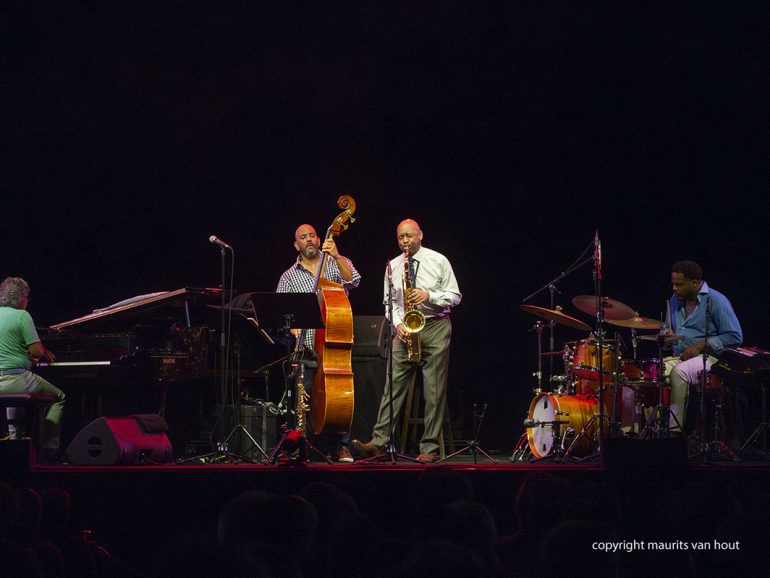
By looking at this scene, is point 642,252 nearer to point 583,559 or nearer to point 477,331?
point 477,331

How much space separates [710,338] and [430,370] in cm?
263

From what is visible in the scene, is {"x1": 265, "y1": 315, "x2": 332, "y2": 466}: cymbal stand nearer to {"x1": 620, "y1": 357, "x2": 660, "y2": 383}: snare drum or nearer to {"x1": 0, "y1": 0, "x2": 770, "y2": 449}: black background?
{"x1": 0, "y1": 0, "x2": 770, "y2": 449}: black background

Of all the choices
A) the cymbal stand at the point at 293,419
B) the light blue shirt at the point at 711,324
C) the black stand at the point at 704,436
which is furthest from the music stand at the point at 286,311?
the light blue shirt at the point at 711,324

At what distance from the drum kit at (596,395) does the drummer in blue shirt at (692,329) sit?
154mm

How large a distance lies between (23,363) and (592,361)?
16.9ft

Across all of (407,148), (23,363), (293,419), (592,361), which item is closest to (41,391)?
(23,363)

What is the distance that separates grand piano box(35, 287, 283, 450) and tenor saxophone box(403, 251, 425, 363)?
1.44 metres

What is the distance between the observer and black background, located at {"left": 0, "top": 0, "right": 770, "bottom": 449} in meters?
9.22

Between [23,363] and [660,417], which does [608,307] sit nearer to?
[660,417]

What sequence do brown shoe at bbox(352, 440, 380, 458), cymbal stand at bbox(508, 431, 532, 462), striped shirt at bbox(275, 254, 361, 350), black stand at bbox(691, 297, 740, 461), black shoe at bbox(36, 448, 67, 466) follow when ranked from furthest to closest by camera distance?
cymbal stand at bbox(508, 431, 532, 462), striped shirt at bbox(275, 254, 361, 350), brown shoe at bbox(352, 440, 380, 458), black stand at bbox(691, 297, 740, 461), black shoe at bbox(36, 448, 67, 466)

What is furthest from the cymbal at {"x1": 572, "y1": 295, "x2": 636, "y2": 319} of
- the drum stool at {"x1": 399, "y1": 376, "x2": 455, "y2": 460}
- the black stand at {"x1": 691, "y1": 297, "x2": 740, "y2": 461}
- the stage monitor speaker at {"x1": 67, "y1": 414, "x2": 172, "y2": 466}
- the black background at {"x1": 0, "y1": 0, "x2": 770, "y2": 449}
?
the stage monitor speaker at {"x1": 67, "y1": 414, "x2": 172, "y2": 466}

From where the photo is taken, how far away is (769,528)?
2.50 metres

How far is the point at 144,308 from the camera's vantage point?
745 cm

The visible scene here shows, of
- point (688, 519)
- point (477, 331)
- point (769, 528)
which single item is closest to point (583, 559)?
point (769, 528)
